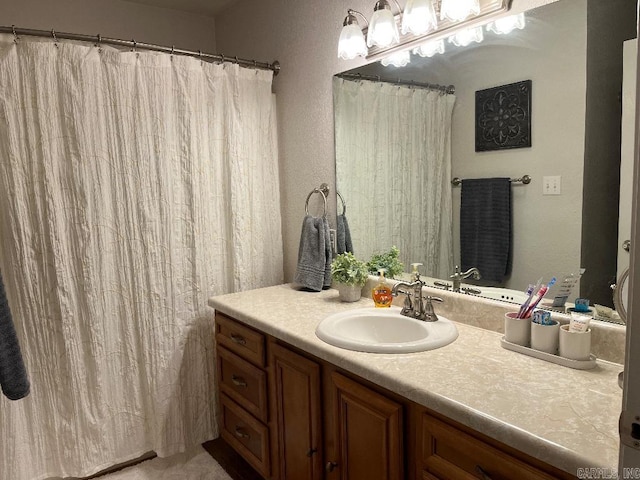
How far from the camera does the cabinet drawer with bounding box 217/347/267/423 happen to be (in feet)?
6.05

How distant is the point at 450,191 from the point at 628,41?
70cm

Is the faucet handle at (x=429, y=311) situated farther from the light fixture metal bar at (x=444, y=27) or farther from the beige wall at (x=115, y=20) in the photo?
the beige wall at (x=115, y=20)

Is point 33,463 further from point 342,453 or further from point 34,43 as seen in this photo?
point 34,43

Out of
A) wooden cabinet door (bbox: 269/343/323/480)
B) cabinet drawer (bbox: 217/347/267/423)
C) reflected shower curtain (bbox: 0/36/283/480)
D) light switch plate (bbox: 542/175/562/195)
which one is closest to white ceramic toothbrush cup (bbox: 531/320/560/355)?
light switch plate (bbox: 542/175/562/195)

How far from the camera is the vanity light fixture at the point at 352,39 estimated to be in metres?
1.84

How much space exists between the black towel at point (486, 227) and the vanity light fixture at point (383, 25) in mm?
609

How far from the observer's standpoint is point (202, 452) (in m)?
2.32

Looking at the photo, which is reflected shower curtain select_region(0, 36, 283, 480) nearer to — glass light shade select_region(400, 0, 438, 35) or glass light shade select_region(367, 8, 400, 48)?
glass light shade select_region(367, 8, 400, 48)

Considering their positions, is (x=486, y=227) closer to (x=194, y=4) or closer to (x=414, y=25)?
(x=414, y=25)

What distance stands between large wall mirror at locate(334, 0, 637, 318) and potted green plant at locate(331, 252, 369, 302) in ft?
0.56

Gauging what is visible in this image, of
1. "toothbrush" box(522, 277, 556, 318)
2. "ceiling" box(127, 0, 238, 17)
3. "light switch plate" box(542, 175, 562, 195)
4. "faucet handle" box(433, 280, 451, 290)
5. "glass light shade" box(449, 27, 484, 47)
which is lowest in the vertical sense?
"faucet handle" box(433, 280, 451, 290)

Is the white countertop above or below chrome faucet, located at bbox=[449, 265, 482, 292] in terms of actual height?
below

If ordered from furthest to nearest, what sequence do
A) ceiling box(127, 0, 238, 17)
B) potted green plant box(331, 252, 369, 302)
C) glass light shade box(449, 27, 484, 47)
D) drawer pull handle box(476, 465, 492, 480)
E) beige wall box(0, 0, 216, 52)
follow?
ceiling box(127, 0, 238, 17) → beige wall box(0, 0, 216, 52) → potted green plant box(331, 252, 369, 302) → glass light shade box(449, 27, 484, 47) → drawer pull handle box(476, 465, 492, 480)

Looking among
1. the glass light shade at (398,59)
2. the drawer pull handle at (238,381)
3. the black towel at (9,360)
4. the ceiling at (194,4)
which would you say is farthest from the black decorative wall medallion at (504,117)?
the ceiling at (194,4)
